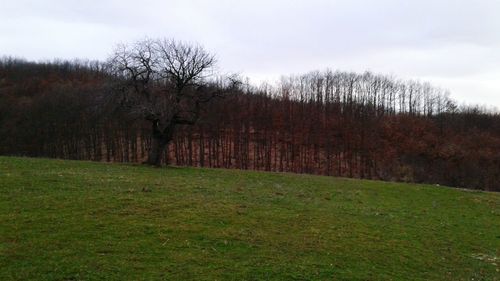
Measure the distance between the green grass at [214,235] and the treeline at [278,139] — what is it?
4700 centimetres

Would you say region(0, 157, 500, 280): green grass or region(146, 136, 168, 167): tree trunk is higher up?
region(146, 136, 168, 167): tree trunk

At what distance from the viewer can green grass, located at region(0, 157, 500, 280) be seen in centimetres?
1024

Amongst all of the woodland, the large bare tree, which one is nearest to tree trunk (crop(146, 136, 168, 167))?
the large bare tree

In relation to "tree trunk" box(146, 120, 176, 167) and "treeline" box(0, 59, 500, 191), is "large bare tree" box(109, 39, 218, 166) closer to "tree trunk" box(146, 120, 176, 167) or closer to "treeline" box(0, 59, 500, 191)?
"tree trunk" box(146, 120, 176, 167)

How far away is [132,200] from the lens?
1667cm

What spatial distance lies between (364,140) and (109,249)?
7590 centimetres

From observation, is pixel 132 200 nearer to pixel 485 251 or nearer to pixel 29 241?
pixel 29 241

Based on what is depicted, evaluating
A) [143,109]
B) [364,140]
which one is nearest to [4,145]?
[143,109]

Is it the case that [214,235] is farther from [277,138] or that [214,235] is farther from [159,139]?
[277,138]

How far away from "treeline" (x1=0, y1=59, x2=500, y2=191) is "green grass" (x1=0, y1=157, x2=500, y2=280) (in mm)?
47000

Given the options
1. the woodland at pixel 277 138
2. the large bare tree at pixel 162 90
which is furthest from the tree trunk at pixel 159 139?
the woodland at pixel 277 138

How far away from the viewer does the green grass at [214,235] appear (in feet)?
33.6

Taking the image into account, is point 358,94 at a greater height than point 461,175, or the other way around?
point 358,94

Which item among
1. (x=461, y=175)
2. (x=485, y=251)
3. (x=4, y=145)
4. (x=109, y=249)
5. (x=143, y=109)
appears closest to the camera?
(x=109, y=249)
